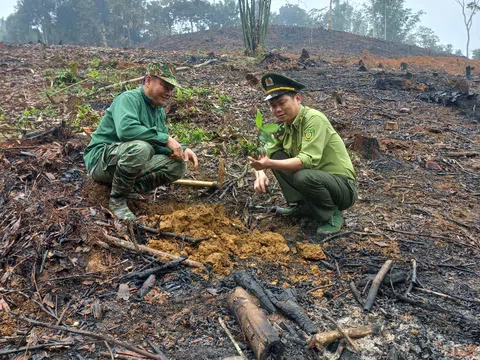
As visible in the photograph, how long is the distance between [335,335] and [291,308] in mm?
339

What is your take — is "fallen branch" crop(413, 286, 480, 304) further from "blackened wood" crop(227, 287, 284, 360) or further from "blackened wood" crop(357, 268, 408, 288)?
"blackened wood" crop(227, 287, 284, 360)

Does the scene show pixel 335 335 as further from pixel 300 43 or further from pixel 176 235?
A: pixel 300 43

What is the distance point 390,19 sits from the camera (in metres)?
44.1

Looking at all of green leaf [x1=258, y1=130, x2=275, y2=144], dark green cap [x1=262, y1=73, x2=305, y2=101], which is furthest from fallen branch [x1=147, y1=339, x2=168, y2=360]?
green leaf [x1=258, y1=130, x2=275, y2=144]

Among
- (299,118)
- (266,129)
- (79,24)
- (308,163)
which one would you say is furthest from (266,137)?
(79,24)

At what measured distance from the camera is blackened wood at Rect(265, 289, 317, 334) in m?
2.38

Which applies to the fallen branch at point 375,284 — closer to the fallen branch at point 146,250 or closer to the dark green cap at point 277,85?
the fallen branch at point 146,250

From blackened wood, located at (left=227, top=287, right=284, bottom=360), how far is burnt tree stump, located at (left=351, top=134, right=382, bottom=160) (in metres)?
4.11

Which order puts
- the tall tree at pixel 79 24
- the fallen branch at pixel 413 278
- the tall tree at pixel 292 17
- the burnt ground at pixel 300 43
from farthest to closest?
the tall tree at pixel 292 17, the tall tree at pixel 79 24, the burnt ground at pixel 300 43, the fallen branch at pixel 413 278

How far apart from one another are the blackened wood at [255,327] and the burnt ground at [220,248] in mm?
73

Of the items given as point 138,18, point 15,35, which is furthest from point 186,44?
point 15,35

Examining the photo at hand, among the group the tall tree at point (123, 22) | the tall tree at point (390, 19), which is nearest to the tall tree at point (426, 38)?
the tall tree at point (390, 19)

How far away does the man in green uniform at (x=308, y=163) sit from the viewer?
3469 mm

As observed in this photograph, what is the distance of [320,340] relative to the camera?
7.22ft
